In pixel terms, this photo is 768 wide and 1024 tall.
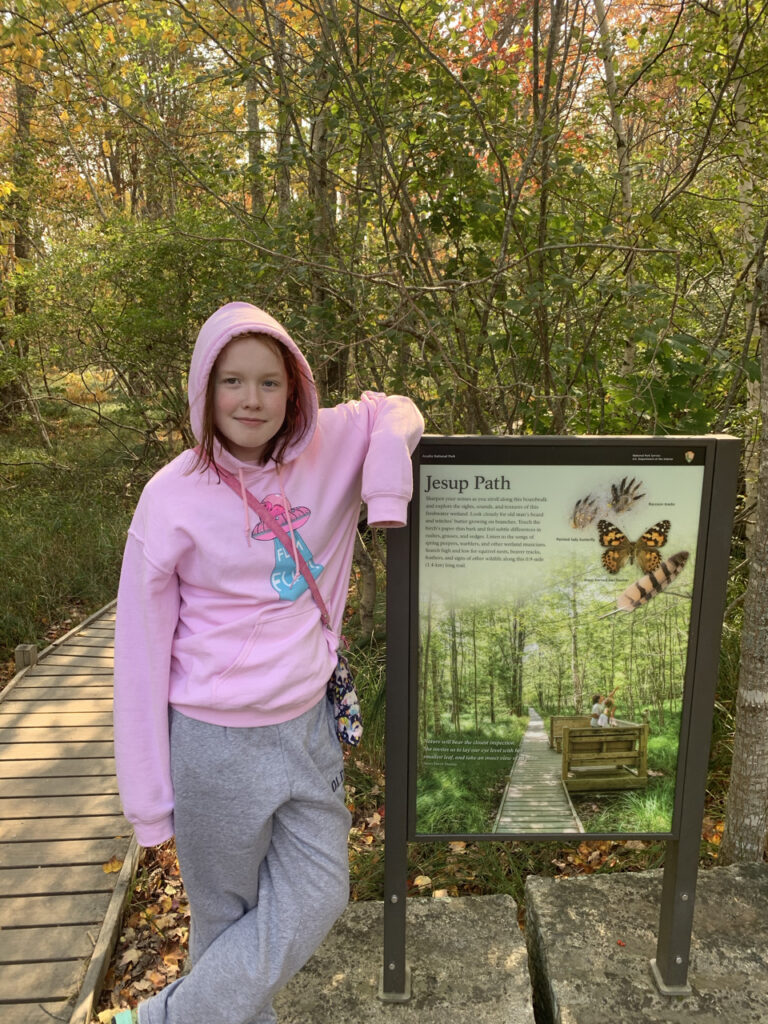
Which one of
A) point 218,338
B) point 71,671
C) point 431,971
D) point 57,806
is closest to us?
point 218,338

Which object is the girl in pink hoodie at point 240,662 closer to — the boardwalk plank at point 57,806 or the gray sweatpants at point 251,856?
the gray sweatpants at point 251,856

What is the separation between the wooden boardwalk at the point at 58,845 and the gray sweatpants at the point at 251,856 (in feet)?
3.61

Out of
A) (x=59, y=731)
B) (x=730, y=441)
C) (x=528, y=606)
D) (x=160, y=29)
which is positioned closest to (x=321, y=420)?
(x=528, y=606)

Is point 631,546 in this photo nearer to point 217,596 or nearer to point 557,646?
point 557,646

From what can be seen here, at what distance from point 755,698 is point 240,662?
1.84 m

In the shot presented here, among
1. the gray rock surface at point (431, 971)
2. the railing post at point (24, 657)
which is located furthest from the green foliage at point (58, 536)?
the gray rock surface at point (431, 971)

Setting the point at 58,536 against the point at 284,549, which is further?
the point at 58,536

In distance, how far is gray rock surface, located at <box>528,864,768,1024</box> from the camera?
2189 millimetres

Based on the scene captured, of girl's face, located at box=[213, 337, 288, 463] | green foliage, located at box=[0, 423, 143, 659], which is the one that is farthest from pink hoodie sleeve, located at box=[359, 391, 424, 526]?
green foliage, located at box=[0, 423, 143, 659]

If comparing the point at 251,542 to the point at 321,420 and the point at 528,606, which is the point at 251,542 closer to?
the point at 321,420

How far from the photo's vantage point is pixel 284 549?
5.97 ft

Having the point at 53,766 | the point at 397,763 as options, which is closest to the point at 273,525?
the point at 397,763

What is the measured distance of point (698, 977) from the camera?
2297 mm

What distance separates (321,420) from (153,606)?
25.3 inches
